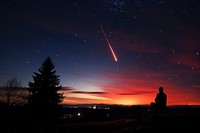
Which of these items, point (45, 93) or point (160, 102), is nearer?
point (160, 102)

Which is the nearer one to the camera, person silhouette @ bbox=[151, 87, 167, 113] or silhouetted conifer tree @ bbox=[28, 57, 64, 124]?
person silhouette @ bbox=[151, 87, 167, 113]

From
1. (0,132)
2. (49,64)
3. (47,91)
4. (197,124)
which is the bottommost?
(0,132)

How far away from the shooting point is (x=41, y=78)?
39.3 metres

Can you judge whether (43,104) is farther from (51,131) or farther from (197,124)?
(197,124)

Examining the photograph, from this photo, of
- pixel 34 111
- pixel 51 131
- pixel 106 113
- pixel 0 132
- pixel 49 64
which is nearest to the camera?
pixel 51 131

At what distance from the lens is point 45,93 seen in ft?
125

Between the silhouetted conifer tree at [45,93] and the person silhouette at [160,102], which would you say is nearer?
the person silhouette at [160,102]

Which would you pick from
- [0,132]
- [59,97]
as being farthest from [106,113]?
[0,132]

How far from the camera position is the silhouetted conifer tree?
37.0m

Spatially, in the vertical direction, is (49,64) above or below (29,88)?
above

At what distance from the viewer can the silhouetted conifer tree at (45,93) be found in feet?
121

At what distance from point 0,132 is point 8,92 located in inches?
1889

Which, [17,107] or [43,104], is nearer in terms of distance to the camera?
[43,104]

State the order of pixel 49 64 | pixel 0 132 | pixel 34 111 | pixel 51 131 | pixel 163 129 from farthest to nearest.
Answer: pixel 49 64 < pixel 34 111 < pixel 0 132 < pixel 51 131 < pixel 163 129
